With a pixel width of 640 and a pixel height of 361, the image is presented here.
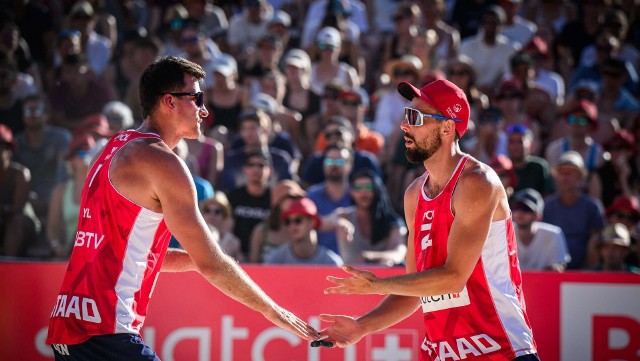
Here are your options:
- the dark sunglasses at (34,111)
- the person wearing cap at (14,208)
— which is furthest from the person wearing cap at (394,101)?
the person wearing cap at (14,208)

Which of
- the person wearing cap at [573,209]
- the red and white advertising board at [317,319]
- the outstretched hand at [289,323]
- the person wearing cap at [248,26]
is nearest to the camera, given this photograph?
the outstretched hand at [289,323]

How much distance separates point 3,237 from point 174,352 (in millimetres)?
3594

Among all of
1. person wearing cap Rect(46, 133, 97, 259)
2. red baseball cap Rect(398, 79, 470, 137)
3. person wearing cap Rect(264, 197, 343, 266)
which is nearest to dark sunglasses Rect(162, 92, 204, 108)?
red baseball cap Rect(398, 79, 470, 137)

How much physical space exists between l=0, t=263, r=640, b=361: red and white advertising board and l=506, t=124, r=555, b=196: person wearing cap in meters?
3.16

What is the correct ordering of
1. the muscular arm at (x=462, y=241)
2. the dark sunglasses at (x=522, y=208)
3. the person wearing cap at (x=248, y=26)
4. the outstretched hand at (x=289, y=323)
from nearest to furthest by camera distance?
1. the muscular arm at (x=462, y=241)
2. the outstretched hand at (x=289, y=323)
3. the dark sunglasses at (x=522, y=208)
4. the person wearing cap at (x=248, y=26)

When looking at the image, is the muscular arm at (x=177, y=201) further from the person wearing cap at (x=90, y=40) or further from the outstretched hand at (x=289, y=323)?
the person wearing cap at (x=90, y=40)

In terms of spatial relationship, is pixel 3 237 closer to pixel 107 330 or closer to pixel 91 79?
pixel 91 79

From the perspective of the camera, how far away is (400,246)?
913 centimetres

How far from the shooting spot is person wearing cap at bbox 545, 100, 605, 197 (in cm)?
1076

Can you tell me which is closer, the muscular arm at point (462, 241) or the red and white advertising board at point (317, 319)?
the muscular arm at point (462, 241)

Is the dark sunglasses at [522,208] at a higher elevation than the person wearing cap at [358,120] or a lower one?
lower

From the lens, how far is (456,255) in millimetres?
4758

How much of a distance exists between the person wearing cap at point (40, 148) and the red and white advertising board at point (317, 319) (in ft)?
13.4

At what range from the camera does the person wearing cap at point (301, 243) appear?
8648 mm
